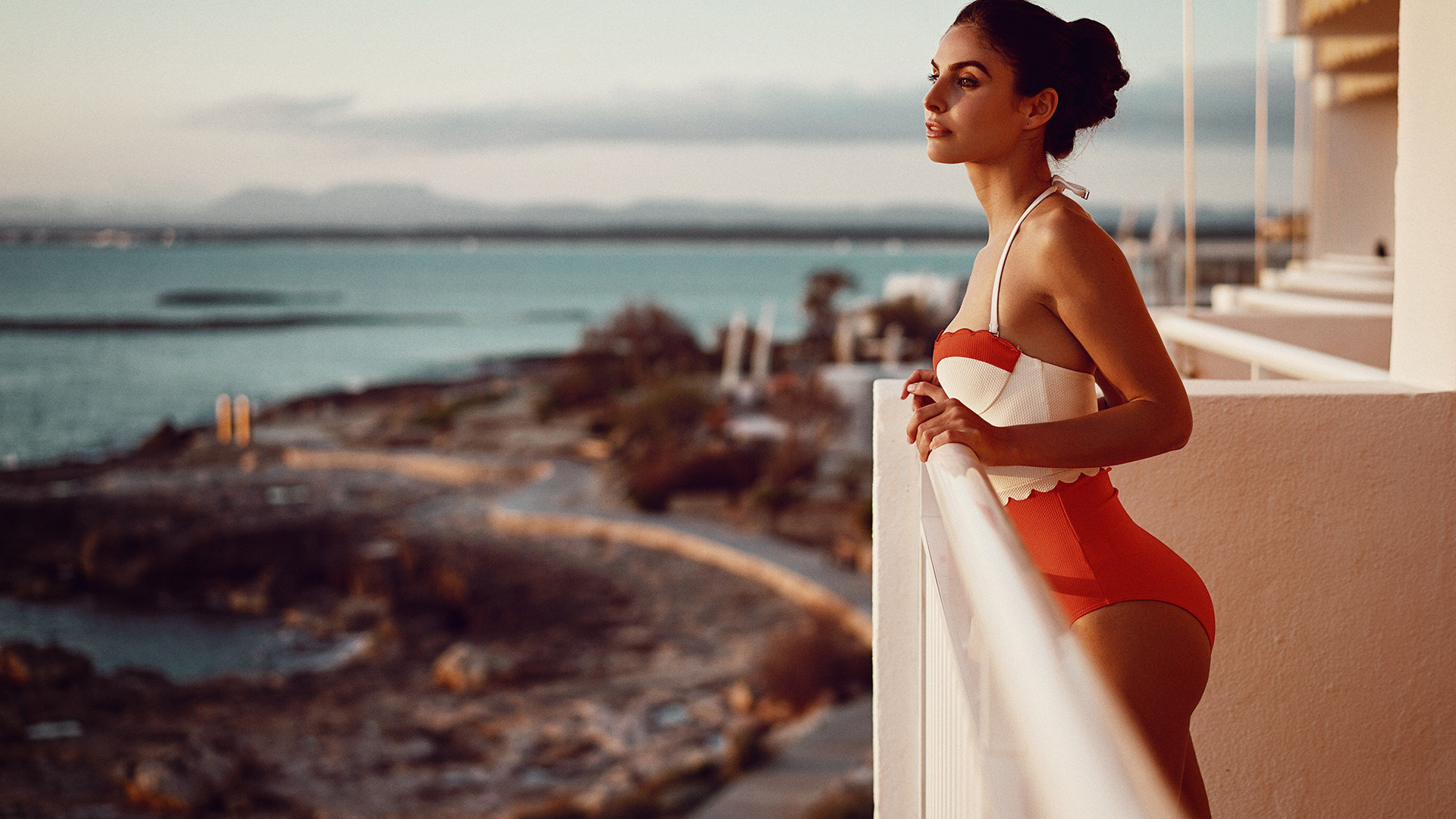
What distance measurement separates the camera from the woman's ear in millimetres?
1362

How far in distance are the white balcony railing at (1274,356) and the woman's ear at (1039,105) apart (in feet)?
2.98

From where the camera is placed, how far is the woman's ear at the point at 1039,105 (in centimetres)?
136

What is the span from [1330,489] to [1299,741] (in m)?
0.41

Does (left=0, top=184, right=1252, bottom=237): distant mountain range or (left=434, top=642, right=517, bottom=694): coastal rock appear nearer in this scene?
(left=434, top=642, right=517, bottom=694): coastal rock

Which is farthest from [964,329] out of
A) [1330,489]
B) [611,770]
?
[611,770]

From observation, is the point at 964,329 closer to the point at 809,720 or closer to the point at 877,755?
the point at 877,755

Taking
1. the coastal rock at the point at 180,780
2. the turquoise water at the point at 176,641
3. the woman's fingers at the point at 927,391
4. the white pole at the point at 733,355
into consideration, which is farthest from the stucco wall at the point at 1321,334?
the white pole at the point at 733,355

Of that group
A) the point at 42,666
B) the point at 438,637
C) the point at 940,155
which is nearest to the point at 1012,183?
the point at 940,155

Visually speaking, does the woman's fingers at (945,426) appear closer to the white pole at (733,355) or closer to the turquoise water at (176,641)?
the turquoise water at (176,641)

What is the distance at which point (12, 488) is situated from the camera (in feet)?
94.3

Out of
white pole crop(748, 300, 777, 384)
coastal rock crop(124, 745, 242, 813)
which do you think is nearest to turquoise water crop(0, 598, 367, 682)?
coastal rock crop(124, 745, 242, 813)

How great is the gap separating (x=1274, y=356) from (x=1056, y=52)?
1.16 m

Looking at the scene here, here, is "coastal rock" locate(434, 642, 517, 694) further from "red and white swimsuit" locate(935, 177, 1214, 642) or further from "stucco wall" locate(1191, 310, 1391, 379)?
"red and white swimsuit" locate(935, 177, 1214, 642)

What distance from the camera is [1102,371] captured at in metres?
1.26
